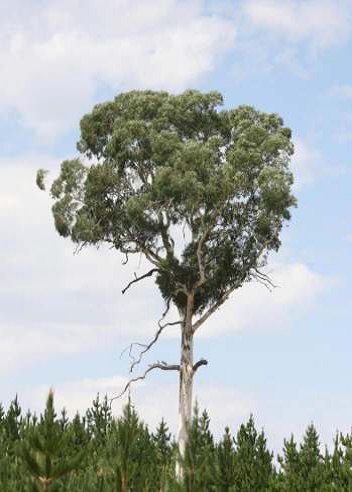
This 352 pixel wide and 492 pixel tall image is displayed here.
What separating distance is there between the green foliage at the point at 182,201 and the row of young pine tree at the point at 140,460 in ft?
38.4

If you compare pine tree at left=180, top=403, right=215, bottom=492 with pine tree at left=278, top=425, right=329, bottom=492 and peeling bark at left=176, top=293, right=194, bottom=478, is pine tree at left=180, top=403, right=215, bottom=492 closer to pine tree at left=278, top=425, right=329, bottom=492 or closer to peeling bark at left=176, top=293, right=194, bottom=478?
pine tree at left=278, top=425, right=329, bottom=492

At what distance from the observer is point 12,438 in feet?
72.6

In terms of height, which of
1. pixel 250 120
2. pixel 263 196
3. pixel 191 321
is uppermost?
pixel 250 120

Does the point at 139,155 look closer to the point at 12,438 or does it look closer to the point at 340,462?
the point at 12,438

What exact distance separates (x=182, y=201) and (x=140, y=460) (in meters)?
27.7

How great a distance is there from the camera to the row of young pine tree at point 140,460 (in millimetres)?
3611

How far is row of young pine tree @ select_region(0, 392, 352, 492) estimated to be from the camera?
361 centimetres

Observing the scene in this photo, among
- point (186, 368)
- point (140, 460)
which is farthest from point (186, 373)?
point (140, 460)

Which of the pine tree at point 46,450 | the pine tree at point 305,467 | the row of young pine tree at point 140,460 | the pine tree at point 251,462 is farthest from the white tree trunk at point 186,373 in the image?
the pine tree at point 46,450

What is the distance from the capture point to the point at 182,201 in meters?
31.7

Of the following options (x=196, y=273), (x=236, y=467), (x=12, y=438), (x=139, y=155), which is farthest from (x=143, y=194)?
(x=236, y=467)

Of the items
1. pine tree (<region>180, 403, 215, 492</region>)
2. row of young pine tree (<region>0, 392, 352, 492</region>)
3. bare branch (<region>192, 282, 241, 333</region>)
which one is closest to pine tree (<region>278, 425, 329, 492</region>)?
row of young pine tree (<region>0, 392, 352, 492</region>)

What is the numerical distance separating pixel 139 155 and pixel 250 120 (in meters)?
4.83

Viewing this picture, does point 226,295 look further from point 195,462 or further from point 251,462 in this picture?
point 195,462
